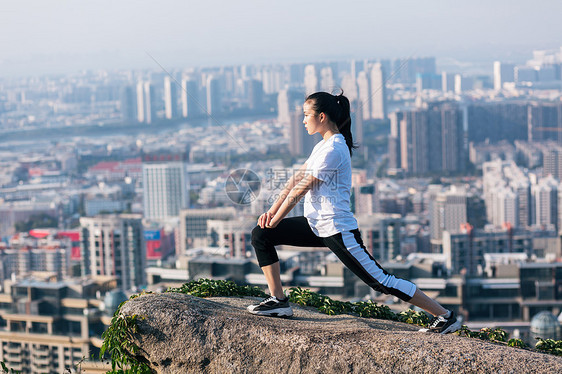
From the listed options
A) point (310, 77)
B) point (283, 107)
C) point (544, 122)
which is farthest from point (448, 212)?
point (283, 107)

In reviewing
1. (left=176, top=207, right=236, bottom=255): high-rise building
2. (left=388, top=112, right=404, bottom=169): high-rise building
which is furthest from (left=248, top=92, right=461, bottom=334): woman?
(left=388, top=112, right=404, bottom=169): high-rise building

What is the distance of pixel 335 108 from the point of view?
5.59 ft

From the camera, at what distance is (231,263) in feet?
30.8

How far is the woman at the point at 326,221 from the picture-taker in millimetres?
1637

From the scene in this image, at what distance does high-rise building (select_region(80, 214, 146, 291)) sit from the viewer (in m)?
17.0

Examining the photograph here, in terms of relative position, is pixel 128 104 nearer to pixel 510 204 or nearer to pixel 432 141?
pixel 432 141

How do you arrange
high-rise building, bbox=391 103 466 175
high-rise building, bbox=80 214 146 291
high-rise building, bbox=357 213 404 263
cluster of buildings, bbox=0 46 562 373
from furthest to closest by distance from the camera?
high-rise building, bbox=391 103 466 175 < high-rise building, bbox=80 214 146 291 < high-rise building, bbox=357 213 404 263 < cluster of buildings, bbox=0 46 562 373

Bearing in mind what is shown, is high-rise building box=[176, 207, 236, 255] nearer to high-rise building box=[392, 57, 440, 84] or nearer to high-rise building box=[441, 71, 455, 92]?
high-rise building box=[392, 57, 440, 84]

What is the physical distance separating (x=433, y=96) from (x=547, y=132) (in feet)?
20.0

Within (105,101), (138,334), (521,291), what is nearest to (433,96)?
(105,101)

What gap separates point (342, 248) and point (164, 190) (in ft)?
92.2

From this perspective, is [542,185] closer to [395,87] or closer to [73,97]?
[395,87]

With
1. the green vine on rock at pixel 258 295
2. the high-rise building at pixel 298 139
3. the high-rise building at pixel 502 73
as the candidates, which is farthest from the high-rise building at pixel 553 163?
the green vine on rock at pixel 258 295

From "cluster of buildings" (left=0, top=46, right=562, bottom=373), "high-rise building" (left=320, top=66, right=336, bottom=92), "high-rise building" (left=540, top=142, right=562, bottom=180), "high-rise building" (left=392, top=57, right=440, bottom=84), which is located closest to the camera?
"cluster of buildings" (left=0, top=46, right=562, bottom=373)
